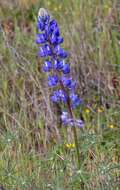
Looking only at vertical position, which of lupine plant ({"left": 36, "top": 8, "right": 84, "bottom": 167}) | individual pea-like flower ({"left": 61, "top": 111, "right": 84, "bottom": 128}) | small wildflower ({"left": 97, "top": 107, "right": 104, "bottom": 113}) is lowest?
small wildflower ({"left": 97, "top": 107, "right": 104, "bottom": 113})

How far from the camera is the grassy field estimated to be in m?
2.97

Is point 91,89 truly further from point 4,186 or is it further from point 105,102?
point 4,186

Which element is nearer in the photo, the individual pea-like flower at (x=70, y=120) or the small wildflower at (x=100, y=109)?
the individual pea-like flower at (x=70, y=120)

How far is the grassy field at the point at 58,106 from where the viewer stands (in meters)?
2.97

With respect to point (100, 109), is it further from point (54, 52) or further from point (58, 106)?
point (54, 52)

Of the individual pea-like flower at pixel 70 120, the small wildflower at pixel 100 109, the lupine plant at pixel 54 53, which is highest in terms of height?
the lupine plant at pixel 54 53

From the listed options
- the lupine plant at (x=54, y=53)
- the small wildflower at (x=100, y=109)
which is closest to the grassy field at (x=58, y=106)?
the small wildflower at (x=100, y=109)

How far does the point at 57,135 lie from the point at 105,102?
20.8 inches

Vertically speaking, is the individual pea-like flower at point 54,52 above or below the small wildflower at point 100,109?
above

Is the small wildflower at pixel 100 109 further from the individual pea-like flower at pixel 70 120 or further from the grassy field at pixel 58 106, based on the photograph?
the individual pea-like flower at pixel 70 120

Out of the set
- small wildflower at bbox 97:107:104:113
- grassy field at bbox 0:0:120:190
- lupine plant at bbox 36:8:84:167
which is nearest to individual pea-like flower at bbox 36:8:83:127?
lupine plant at bbox 36:8:84:167

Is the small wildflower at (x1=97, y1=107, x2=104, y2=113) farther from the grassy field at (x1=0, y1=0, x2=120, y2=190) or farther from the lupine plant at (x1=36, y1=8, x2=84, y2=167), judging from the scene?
the lupine plant at (x1=36, y1=8, x2=84, y2=167)

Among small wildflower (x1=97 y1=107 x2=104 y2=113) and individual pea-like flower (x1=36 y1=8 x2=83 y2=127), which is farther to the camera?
small wildflower (x1=97 y1=107 x2=104 y2=113)

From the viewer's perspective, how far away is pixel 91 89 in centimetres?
421
